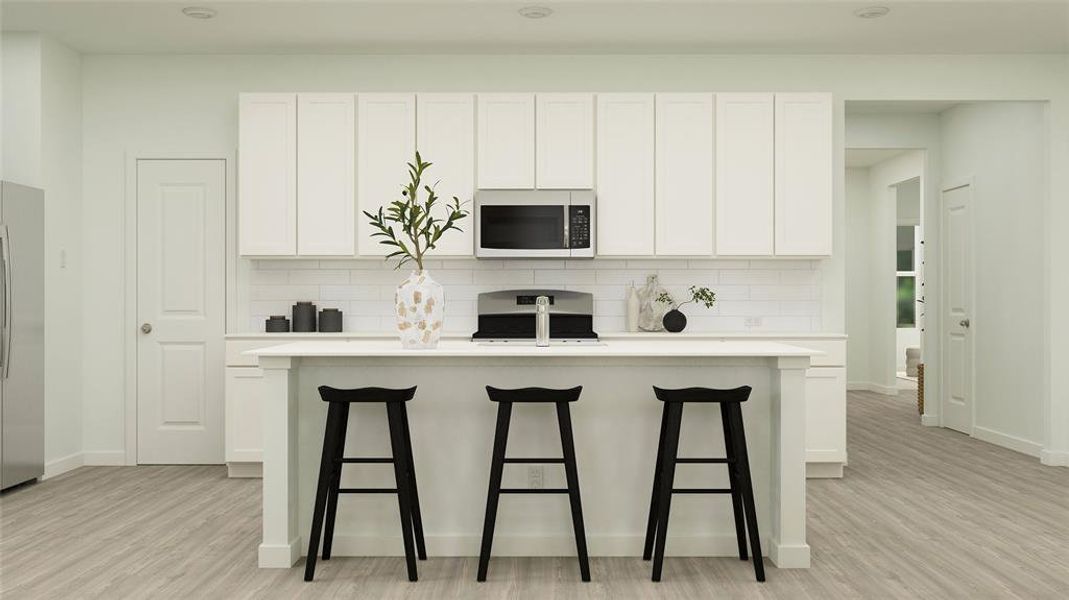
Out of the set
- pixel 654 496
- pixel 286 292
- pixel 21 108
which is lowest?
pixel 654 496

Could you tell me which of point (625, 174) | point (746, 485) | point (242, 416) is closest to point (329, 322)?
point (242, 416)

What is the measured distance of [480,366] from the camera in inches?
138

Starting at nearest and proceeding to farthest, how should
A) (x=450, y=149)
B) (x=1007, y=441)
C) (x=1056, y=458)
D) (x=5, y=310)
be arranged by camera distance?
(x=5, y=310) → (x=450, y=149) → (x=1056, y=458) → (x=1007, y=441)

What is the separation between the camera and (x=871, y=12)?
15.5 feet

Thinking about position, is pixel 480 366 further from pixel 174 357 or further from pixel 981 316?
pixel 981 316

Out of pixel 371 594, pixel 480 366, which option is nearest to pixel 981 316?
pixel 480 366

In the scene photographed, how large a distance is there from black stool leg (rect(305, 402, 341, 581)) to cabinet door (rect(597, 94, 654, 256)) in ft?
8.50

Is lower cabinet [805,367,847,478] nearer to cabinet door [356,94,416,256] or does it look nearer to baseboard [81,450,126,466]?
cabinet door [356,94,416,256]

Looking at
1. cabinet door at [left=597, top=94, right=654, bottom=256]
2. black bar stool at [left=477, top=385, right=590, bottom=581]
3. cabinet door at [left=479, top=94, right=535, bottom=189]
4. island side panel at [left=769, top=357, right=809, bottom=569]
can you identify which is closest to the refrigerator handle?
cabinet door at [left=479, top=94, right=535, bottom=189]

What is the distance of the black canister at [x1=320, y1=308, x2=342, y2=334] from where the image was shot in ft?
17.8

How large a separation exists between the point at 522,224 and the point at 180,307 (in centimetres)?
253

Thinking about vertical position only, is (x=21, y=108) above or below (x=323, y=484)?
above

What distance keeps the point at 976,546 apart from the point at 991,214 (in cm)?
362

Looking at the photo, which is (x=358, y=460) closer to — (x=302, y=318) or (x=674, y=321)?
(x=302, y=318)
